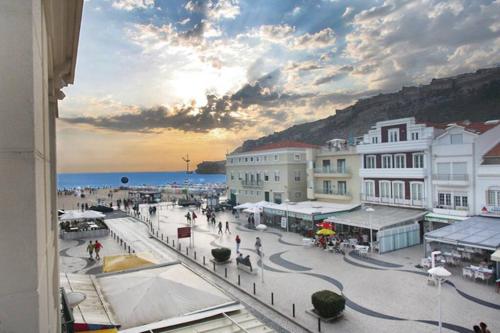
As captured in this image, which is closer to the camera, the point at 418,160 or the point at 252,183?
the point at 418,160

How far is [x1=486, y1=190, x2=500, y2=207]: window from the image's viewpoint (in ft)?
77.3

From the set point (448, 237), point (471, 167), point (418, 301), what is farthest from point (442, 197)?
point (418, 301)

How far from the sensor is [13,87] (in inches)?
98.0

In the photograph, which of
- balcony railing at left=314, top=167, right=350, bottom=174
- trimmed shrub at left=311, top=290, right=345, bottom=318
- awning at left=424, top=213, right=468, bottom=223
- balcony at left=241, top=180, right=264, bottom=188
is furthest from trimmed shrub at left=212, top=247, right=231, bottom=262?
balcony at left=241, top=180, right=264, bottom=188

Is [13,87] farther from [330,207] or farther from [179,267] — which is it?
[330,207]

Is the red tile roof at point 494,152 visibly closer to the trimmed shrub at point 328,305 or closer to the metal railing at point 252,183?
the trimmed shrub at point 328,305

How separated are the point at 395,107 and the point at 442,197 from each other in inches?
5436

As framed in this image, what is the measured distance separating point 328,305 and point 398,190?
19.4 m

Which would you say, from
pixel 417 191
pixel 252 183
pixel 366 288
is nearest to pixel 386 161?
pixel 417 191

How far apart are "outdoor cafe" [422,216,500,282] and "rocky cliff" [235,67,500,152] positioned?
10273 cm

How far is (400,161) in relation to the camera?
29938 mm

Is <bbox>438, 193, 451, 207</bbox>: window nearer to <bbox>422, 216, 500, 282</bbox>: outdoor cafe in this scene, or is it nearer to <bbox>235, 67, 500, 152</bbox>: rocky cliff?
<bbox>422, 216, 500, 282</bbox>: outdoor cafe

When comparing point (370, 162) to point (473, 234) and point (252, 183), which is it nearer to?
point (473, 234)

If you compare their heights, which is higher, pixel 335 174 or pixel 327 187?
pixel 335 174
